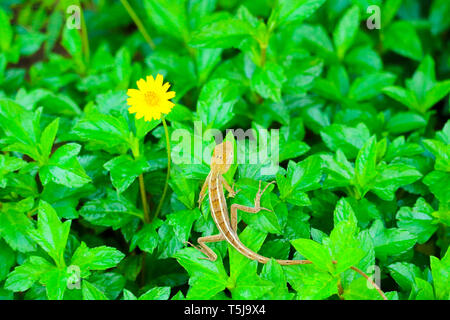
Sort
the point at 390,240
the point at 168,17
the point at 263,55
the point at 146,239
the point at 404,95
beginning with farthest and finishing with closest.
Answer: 1. the point at 168,17
2. the point at 404,95
3. the point at 263,55
4. the point at 146,239
5. the point at 390,240

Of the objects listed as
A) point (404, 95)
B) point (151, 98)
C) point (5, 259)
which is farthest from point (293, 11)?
point (5, 259)

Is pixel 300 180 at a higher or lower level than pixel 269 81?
lower

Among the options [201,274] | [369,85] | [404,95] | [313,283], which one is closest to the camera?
[313,283]

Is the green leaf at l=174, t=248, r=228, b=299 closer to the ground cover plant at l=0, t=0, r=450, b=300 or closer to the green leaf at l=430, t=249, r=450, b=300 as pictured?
the ground cover plant at l=0, t=0, r=450, b=300

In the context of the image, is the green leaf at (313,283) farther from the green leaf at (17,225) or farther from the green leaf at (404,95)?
the green leaf at (404,95)

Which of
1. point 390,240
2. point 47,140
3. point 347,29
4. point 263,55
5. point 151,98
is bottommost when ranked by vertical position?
point 390,240

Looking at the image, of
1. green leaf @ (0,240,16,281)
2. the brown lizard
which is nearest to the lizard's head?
the brown lizard

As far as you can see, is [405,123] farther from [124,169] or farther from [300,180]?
[124,169]
